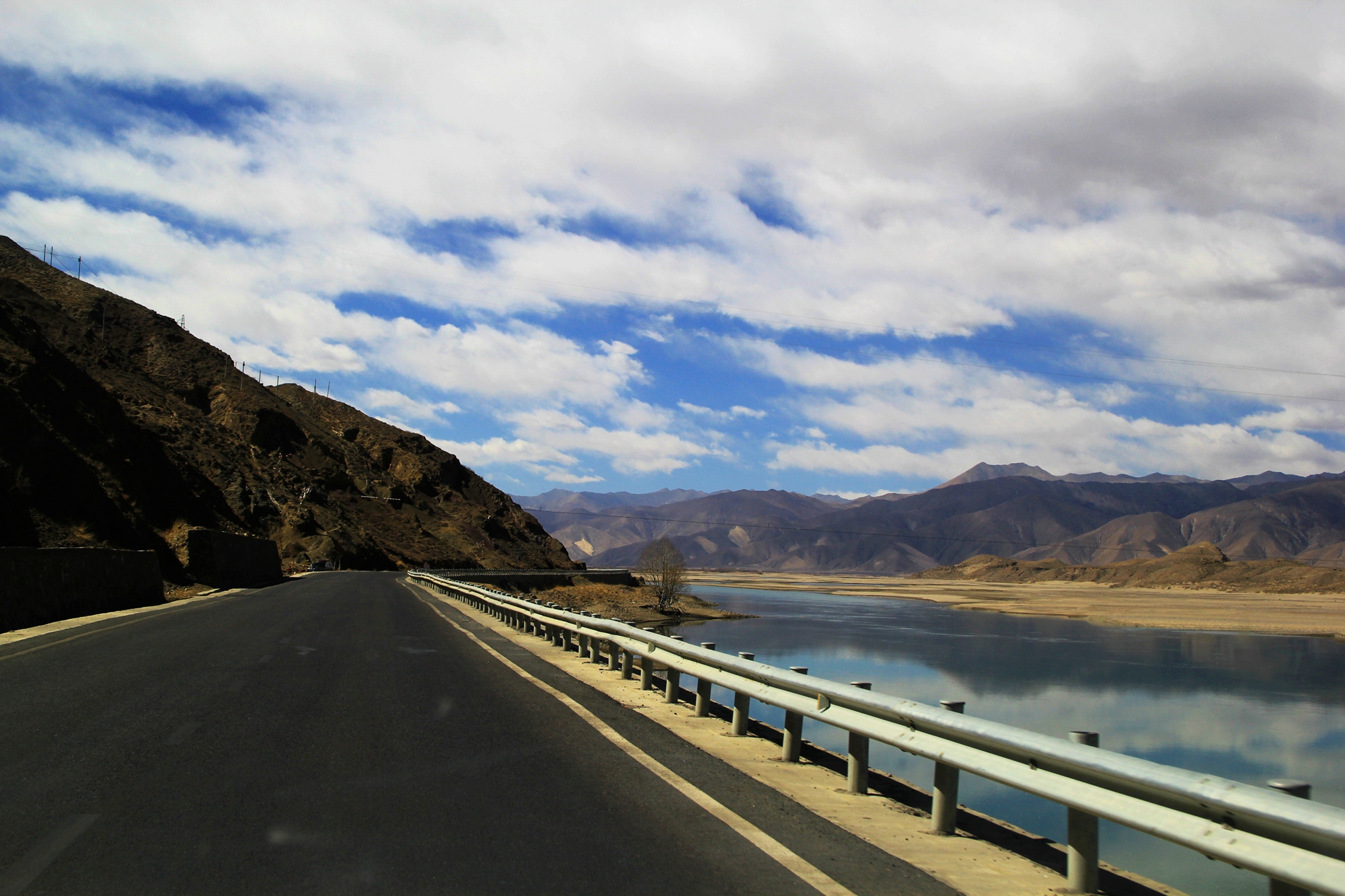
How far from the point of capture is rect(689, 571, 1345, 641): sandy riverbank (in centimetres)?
6906

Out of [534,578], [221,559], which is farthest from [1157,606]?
[221,559]

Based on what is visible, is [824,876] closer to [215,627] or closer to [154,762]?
[154,762]

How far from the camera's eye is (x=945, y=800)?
5.72m

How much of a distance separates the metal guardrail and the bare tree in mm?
64985

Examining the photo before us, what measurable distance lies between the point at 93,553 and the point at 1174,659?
42420mm

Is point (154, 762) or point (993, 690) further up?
point (154, 762)

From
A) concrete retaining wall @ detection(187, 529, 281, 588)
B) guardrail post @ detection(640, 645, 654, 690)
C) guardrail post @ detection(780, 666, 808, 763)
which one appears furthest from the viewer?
concrete retaining wall @ detection(187, 529, 281, 588)

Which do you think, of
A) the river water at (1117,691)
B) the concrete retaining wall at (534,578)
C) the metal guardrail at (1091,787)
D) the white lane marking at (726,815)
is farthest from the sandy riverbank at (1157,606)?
the metal guardrail at (1091,787)

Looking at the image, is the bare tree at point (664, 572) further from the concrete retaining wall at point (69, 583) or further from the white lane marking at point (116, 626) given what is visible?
the concrete retaining wall at point (69, 583)

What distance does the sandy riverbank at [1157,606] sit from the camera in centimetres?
6906

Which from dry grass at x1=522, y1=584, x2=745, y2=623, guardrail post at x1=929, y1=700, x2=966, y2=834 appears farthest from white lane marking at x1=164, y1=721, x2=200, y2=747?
dry grass at x1=522, y1=584, x2=745, y2=623

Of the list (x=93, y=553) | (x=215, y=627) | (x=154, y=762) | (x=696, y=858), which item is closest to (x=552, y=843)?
(x=696, y=858)

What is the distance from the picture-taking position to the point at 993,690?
1176 inches

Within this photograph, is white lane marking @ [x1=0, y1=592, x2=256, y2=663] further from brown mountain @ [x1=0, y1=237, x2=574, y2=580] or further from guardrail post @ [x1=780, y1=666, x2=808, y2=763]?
brown mountain @ [x1=0, y1=237, x2=574, y2=580]
